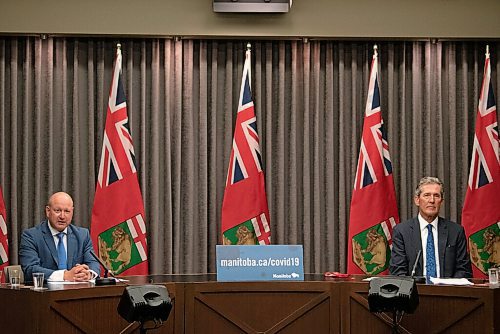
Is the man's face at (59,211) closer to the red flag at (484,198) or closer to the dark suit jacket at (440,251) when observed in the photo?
the dark suit jacket at (440,251)

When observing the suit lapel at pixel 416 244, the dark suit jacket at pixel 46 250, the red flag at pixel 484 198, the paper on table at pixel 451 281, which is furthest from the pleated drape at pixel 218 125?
the paper on table at pixel 451 281

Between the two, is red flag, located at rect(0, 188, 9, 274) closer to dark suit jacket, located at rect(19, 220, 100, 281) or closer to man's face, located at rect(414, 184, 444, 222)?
dark suit jacket, located at rect(19, 220, 100, 281)

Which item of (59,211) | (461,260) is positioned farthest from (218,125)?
(461,260)

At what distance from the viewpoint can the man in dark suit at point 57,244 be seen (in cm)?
616

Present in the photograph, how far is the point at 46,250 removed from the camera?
6.24m

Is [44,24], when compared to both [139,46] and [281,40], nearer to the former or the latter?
[139,46]

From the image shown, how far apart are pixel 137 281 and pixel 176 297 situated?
0.36 metres

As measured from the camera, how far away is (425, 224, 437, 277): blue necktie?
6352 mm

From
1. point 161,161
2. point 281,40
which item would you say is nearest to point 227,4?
point 281,40

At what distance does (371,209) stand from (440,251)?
5.03ft

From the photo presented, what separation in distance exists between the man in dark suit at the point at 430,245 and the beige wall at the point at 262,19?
6.98 ft

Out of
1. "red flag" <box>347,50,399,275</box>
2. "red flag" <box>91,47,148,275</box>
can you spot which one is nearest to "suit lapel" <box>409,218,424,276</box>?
"red flag" <box>347,50,399,275</box>

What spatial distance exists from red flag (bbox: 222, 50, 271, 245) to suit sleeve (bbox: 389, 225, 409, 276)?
A: 171 centimetres

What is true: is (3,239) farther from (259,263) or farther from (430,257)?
(430,257)
